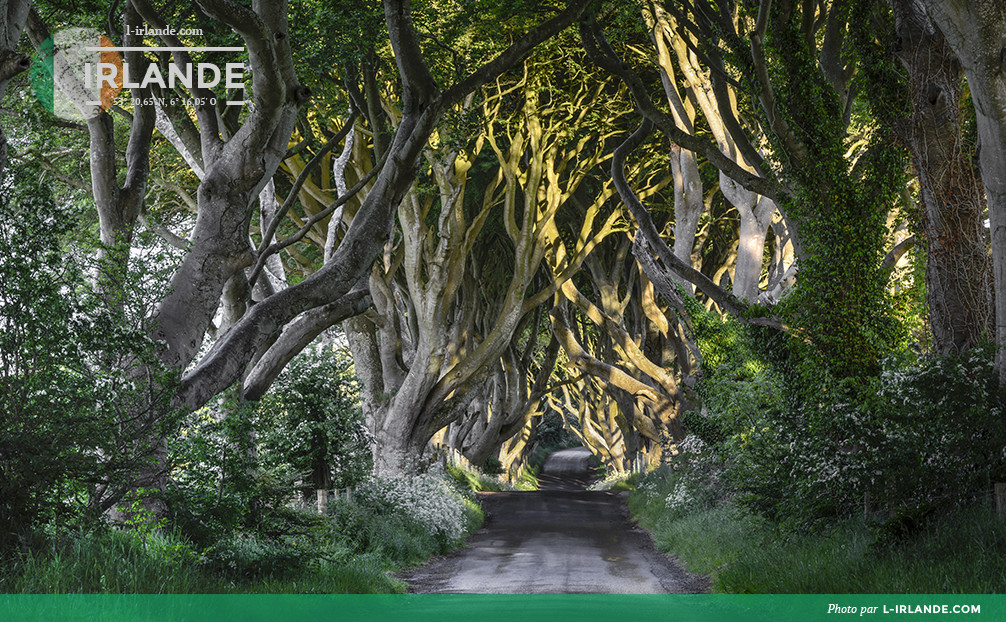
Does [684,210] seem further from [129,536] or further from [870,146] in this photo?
[129,536]

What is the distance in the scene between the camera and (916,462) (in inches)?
300

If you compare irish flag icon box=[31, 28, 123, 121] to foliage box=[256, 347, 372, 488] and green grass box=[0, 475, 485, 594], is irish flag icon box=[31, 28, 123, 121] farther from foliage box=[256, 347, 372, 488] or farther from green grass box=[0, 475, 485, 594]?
green grass box=[0, 475, 485, 594]

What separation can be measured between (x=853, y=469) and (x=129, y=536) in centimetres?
646

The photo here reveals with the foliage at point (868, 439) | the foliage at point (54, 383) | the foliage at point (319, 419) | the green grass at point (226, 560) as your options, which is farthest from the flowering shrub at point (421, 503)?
the foliage at point (54, 383)

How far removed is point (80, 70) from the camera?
10.1 m

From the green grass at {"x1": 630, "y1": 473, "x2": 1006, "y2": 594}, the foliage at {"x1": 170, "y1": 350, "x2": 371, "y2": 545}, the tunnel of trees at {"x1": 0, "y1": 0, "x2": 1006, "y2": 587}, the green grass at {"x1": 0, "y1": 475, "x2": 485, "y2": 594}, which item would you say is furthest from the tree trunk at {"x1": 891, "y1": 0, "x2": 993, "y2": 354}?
the foliage at {"x1": 170, "y1": 350, "x2": 371, "y2": 545}

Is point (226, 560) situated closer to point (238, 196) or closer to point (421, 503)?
point (238, 196)

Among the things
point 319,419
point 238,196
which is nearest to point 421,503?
point 319,419

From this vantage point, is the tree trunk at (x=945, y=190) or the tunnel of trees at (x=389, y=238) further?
the tree trunk at (x=945, y=190)

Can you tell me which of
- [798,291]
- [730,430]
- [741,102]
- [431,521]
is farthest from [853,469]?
[741,102]

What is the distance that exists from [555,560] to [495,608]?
4.34 m
